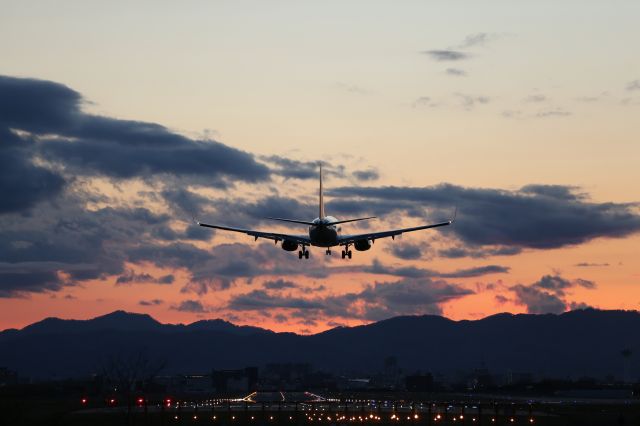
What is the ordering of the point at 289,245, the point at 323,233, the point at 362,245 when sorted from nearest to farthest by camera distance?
the point at 323,233, the point at 289,245, the point at 362,245

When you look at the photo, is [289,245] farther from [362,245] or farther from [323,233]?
[362,245]

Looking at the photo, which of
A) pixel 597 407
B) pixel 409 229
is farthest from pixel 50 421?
pixel 597 407

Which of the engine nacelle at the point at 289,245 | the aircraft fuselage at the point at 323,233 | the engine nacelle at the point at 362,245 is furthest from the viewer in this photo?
the engine nacelle at the point at 289,245

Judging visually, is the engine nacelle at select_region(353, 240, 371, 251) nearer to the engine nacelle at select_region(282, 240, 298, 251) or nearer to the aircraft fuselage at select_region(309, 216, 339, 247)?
the aircraft fuselage at select_region(309, 216, 339, 247)

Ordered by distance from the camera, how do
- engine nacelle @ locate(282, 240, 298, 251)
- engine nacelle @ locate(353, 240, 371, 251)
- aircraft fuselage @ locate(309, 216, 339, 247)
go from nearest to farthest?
aircraft fuselage @ locate(309, 216, 339, 247)
engine nacelle @ locate(353, 240, 371, 251)
engine nacelle @ locate(282, 240, 298, 251)

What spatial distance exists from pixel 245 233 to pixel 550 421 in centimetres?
5260

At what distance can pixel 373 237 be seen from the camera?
154m

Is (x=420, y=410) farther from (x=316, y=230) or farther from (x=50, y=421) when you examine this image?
(x=50, y=421)

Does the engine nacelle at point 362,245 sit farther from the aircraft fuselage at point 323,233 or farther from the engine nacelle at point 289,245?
the engine nacelle at point 289,245

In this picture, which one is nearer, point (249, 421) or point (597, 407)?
point (249, 421)

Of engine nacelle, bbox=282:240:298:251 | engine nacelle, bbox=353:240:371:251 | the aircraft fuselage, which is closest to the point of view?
the aircraft fuselage

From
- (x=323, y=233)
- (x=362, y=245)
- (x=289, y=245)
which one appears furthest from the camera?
(x=362, y=245)

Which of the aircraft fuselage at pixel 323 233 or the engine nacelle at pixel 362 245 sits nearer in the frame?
the aircraft fuselage at pixel 323 233

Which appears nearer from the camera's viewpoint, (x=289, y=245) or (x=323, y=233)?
(x=323, y=233)
